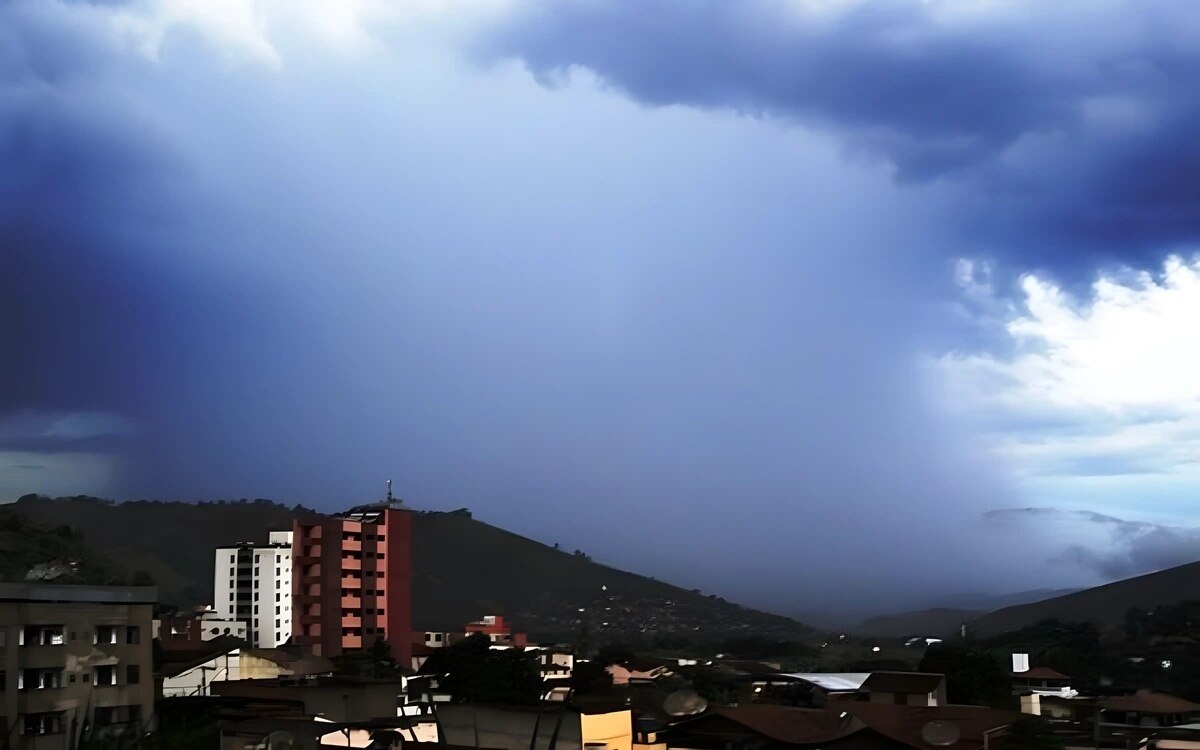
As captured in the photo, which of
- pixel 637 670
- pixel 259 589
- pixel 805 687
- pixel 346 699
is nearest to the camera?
pixel 346 699

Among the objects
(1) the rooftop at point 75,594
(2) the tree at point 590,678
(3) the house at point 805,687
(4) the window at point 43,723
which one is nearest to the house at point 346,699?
(4) the window at point 43,723

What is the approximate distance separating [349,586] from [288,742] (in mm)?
27244

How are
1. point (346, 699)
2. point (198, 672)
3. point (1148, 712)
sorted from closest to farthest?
1. point (346, 699)
2. point (1148, 712)
3. point (198, 672)

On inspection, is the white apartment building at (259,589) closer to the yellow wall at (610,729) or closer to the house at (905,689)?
the house at (905,689)

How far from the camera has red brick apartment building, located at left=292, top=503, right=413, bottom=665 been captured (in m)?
34.5

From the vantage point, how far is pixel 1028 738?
39.9ft

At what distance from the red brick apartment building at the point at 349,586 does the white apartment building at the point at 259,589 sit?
3.04 metres

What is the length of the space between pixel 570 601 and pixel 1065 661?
58131 millimetres

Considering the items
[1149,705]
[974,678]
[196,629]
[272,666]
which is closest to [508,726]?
[1149,705]

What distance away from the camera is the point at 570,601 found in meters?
87.4

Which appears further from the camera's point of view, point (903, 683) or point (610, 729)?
point (903, 683)

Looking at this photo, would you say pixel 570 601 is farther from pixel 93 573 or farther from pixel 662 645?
pixel 93 573

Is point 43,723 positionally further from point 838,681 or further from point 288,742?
point 838,681

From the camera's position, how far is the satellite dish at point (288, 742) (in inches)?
338
